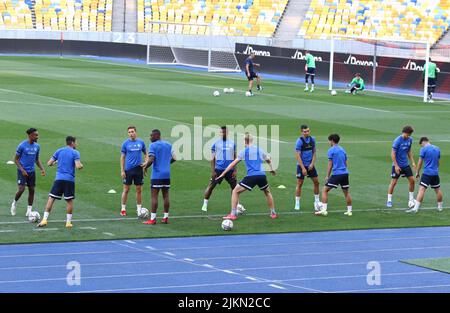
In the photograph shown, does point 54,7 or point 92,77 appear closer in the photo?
point 92,77

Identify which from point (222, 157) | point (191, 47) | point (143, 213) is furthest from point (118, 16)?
point (143, 213)

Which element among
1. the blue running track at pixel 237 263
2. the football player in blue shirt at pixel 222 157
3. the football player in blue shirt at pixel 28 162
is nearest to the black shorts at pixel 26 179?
the football player in blue shirt at pixel 28 162

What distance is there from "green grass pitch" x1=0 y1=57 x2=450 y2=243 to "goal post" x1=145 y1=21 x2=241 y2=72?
12.1 ft

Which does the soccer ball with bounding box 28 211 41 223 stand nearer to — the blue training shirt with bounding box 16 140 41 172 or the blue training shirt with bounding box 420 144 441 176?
the blue training shirt with bounding box 16 140 41 172

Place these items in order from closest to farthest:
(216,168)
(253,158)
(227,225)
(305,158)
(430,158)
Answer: (227,225), (253,158), (216,168), (430,158), (305,158)

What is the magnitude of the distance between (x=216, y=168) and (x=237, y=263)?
489 cm

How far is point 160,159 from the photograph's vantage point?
71.6 feet

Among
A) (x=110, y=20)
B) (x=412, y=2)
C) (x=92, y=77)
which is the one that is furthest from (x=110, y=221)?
(x=110, y=20)

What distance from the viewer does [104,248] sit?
1930 cm

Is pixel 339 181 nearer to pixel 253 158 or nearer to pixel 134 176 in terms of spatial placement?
pixel 253 158

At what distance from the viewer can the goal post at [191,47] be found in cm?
6631

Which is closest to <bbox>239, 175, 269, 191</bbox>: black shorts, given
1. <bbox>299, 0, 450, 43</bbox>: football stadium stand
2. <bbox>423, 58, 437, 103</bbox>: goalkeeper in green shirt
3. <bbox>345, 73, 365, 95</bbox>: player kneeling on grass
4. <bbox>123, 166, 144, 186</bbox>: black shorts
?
<bbox>123, 166, 144, 186</bbox>: black shorts
